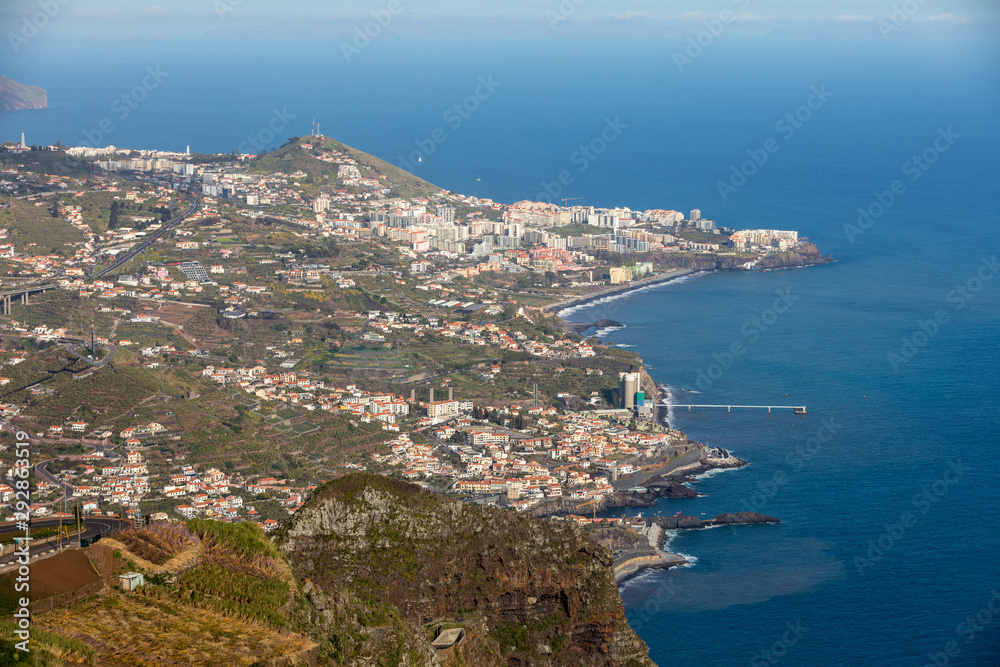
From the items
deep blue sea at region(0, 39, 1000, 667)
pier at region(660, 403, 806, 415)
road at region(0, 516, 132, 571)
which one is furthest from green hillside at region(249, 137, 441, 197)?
road at region(0, 516, 132, 571)

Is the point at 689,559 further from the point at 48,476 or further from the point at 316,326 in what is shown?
the point at 316,326

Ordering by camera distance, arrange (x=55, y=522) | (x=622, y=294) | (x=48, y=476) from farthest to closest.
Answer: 1. (x=622, y=294)
2. (x=48, y=476)
3. (x=55, y=522)

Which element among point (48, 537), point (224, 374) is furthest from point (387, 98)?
point (48, 537)

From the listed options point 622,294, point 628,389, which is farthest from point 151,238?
point 628,389

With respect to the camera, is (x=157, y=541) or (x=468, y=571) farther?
(x=468, y=571)

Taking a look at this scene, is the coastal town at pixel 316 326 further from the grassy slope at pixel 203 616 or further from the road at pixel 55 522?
the grassy slope at pixel 203 616

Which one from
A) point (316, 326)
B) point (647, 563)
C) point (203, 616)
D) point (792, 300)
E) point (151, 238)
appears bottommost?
point (647, 563)

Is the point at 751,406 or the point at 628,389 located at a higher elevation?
the point at 628,389
